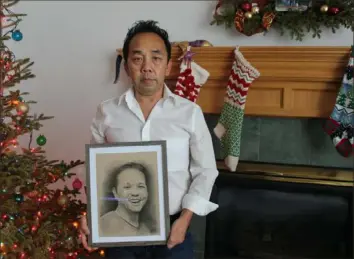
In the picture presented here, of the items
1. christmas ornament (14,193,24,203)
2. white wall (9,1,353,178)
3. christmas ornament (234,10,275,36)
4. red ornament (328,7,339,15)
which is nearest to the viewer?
christmas ornament (14,193,24,203)

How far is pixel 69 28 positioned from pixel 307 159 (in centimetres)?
147

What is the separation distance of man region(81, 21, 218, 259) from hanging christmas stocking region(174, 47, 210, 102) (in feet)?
2.30

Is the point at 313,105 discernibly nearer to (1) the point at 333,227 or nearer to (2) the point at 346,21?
(2) the point at 346,21

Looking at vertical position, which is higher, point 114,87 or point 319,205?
point 114,87

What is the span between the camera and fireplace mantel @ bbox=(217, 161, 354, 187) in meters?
2.02

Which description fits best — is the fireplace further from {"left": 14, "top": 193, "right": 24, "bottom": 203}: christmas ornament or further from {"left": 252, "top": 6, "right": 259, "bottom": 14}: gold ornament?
{"left": 14, "top": 193, "right": 24, "bottom": 203}: christmas ornament

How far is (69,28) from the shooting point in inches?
96.1

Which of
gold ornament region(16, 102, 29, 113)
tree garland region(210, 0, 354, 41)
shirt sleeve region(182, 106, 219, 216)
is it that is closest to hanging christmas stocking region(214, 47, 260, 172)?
tree garland region(210, 0, 354, 41)

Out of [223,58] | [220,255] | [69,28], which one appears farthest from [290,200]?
[69,28]

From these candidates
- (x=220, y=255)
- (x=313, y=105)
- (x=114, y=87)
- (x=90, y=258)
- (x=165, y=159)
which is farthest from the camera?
(x=114, y=87)

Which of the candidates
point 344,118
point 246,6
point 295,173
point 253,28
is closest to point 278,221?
point 295,173

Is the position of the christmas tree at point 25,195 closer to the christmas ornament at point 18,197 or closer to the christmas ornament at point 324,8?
the christmas ornament at point 18,197

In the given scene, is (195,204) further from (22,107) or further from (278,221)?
(278,221)

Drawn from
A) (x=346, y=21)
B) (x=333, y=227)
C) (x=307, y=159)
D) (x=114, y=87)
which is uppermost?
(x=346, y=21)
